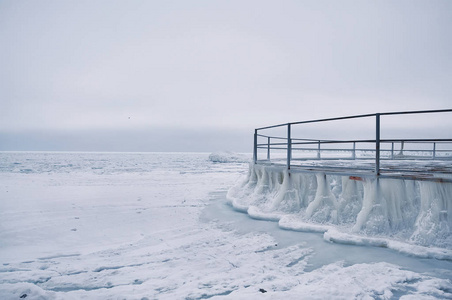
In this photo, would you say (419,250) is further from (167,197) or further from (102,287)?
(167,197)

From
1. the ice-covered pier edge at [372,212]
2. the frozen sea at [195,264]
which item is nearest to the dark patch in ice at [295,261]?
the frozen sea at [195,264]

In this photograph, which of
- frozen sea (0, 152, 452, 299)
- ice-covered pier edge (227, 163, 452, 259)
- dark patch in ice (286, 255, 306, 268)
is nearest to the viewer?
frozen sea (0, 152, 452, 299)

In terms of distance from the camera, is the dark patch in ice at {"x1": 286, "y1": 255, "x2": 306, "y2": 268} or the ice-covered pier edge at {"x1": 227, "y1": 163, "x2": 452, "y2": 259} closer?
the dark patch in ice at {"x1": 286, "y1": 255, "x2": 306, "y2": 268}

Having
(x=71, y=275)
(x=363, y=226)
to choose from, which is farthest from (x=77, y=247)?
(x=363, y=226)

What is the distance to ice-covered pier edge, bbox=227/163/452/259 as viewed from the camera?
3523mm

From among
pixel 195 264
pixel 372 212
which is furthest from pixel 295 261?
pixel 372 212

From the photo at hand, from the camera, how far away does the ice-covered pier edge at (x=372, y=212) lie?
3.52 m

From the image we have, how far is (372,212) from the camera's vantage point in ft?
13.5

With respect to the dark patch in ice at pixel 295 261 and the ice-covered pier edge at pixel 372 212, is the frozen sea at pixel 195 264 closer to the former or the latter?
the dark patch in ice at pixel 295 261

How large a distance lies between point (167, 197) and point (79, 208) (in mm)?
2504

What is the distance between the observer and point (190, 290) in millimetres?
2549

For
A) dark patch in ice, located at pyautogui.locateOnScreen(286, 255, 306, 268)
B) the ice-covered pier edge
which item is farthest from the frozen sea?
the ice-covered pier edge

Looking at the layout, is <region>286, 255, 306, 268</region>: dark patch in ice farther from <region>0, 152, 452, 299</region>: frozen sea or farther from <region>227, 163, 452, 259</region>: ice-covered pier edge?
<region>227, 163, 452, 259</region>: ice-covered pier edge

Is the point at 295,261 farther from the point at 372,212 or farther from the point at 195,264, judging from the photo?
the point at 372,212
